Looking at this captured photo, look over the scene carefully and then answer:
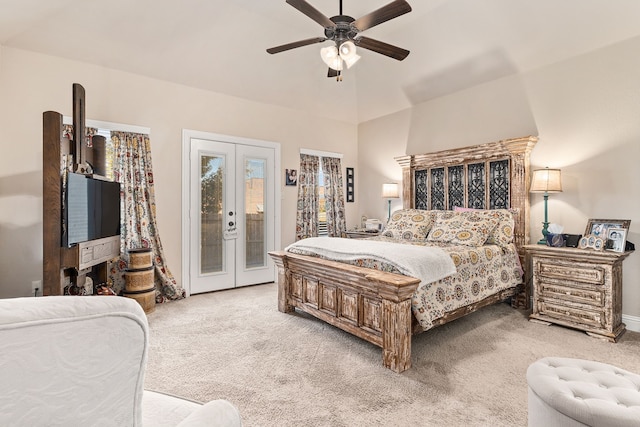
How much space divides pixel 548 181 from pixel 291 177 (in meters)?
3.48

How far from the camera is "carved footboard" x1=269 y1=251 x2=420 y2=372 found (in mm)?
2363

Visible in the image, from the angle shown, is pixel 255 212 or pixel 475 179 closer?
pixel 475 179

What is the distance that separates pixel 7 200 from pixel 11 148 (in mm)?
534

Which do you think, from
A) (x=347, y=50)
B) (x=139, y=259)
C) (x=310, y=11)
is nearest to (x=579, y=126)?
(x=347, y=50)

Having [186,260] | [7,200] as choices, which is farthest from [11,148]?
[186,260]

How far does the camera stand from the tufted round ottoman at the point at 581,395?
1.23 m

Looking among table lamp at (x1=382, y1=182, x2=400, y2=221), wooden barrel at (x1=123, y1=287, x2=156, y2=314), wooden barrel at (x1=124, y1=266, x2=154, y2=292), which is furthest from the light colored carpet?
table lamp at (x1=382, y1=182, x2=400, y2=221)

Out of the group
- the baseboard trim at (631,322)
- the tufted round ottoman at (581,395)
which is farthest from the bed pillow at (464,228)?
the tufted round ottoman at (581,395)

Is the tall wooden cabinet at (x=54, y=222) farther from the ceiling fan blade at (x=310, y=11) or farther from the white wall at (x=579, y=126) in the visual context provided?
the white wall at (x=579, y=126)

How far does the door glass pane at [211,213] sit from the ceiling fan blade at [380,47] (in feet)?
8.81

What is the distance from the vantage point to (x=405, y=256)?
2.59m

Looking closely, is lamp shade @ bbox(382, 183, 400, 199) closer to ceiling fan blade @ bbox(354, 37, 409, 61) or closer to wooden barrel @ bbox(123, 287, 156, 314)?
ceiling fan blade @ bbox(354, 37, 409, 61)

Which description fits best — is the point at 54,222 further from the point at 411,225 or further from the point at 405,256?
the point at 411,225

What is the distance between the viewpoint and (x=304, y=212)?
5.58 m
